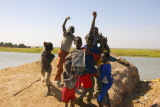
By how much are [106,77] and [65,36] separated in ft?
6.50

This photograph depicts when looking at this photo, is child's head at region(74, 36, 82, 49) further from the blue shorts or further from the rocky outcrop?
the rocky outcrop

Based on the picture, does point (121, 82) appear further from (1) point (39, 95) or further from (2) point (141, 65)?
(2) point (141, 65)

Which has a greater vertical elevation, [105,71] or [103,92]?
[105,71]

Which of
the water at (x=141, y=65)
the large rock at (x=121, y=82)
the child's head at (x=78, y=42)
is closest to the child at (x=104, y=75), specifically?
the child's head at (x=78, y=42)

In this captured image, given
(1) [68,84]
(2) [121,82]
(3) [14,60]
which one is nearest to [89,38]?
(1) [68,84]

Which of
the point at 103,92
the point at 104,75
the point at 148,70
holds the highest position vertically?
the point at 104,75

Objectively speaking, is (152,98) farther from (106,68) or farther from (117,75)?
(106,68)

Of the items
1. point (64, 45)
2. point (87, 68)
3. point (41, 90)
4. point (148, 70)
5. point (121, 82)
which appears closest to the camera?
point (87, 68)

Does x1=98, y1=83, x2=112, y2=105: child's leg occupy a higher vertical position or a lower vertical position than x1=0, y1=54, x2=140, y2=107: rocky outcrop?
higher

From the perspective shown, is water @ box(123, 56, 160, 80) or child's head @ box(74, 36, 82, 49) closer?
child's head @ box(74, 36, 82, 49)

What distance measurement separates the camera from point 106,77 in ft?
12.0

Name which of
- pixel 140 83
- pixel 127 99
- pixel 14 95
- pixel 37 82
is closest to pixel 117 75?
pixel 127 99

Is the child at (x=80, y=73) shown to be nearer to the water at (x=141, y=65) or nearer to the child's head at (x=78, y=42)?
the child's head at (x=78, y=42)

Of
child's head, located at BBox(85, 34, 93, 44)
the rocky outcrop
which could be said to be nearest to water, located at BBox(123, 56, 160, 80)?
the rocky outcrop
